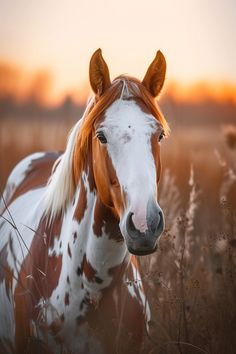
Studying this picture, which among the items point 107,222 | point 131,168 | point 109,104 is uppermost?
point 109,104

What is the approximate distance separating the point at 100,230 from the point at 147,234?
43cm

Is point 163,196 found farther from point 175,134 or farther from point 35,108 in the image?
point 35,108

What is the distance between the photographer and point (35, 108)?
6.51 metres

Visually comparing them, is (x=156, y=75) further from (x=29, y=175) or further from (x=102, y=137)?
(x=29, y=175)

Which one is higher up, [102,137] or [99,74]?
[99,74]

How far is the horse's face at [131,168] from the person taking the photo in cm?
215

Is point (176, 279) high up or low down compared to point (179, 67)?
down

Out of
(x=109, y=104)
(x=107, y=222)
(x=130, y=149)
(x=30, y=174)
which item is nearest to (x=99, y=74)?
(x=109, y=104)

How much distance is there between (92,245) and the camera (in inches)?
100

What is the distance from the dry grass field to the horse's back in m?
0.47

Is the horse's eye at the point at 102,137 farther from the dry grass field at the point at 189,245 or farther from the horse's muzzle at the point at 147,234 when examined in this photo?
the dry grass field at the point at 189,245

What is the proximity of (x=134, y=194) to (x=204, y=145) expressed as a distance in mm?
4169

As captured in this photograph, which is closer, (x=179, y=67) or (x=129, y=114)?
(x=129, y=114)

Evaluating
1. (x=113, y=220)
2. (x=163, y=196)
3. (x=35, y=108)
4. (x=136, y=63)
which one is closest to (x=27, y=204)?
(x=163, y=196)
